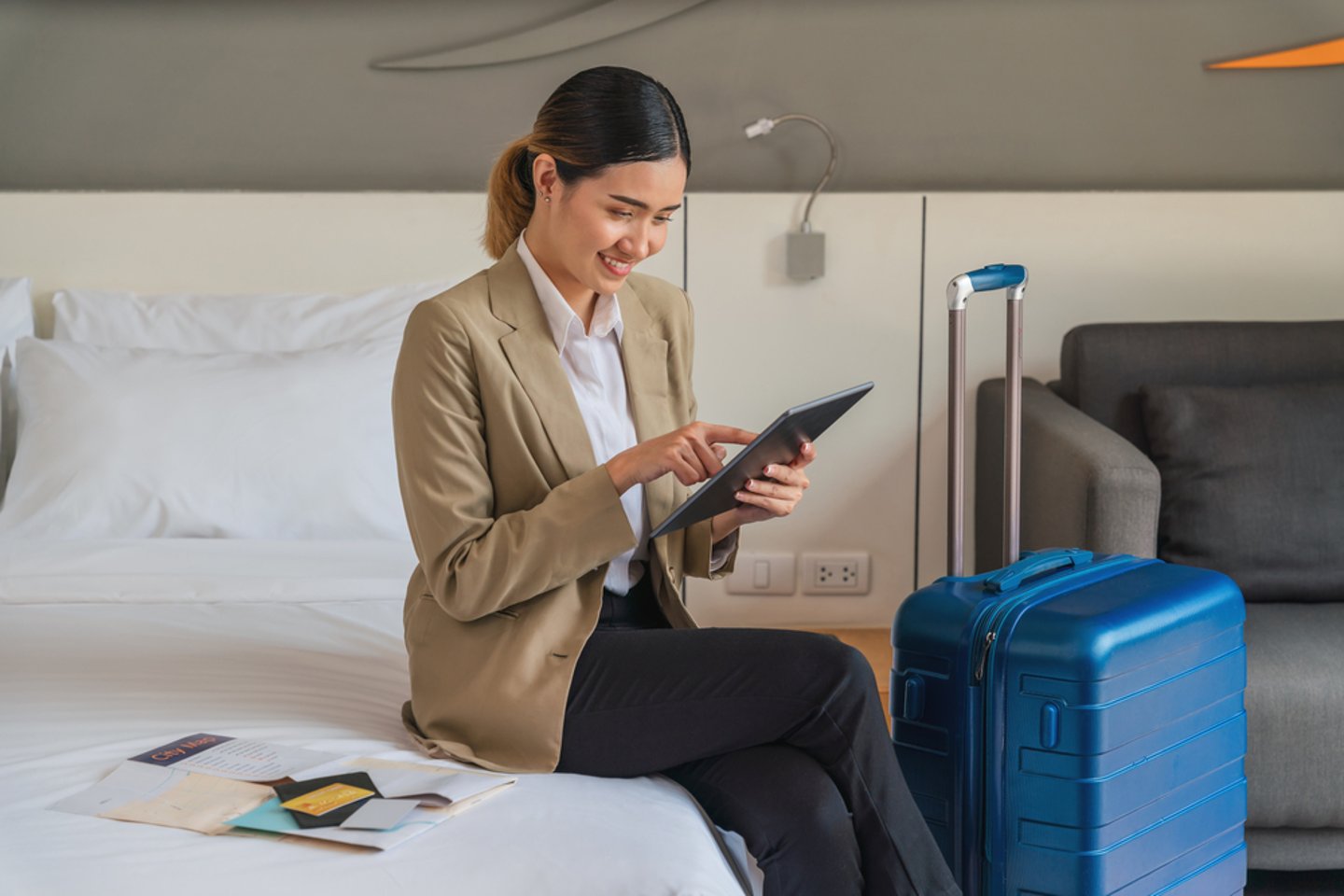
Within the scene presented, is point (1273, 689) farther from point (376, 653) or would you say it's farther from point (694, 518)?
point (376, 653)

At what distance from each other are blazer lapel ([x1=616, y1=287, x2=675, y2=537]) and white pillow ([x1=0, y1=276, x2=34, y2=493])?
1.58 meters

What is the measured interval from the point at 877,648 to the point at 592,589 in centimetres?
126

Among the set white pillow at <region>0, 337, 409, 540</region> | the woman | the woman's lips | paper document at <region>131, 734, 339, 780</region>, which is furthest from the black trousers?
white pillow at <region>0, 337, 409, 540</region>

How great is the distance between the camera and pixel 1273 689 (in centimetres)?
211

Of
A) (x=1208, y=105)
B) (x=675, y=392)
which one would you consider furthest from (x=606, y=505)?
(x=1208, y=105)

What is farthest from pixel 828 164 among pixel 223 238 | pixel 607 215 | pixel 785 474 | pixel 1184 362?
pixel 785 474

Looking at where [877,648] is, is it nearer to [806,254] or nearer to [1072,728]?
[806,254]

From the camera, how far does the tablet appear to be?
1.47 meters

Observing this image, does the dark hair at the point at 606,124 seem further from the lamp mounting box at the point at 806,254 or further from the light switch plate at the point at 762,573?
the light switch plate at the point at 762,573

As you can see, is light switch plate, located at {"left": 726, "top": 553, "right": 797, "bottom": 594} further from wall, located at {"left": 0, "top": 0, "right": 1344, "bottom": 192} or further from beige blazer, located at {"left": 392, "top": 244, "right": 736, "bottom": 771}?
beige blazer, located at {"left": 392, "top": 244, "right": 736, "bottom": 771}

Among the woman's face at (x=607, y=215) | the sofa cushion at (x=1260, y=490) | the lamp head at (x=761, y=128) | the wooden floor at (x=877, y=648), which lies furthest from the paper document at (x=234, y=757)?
the lamp head at (x=761, y=128)

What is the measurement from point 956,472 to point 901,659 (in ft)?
1.19

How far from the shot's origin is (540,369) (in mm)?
1691

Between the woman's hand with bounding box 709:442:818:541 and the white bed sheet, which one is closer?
the white bed sheet
